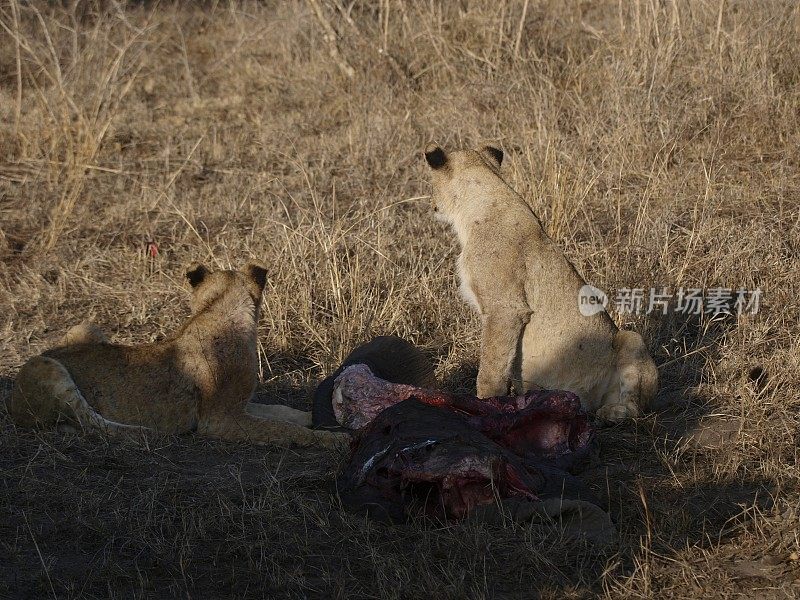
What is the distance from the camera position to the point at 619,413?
5.70 metres

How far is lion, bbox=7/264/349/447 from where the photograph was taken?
5.55 m

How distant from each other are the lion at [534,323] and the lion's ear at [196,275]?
138cm

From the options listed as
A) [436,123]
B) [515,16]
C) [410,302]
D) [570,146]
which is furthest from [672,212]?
[515,16]

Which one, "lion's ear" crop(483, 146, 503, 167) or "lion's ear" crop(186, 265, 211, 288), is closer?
"lion's ear" crop(186, 265, 211, 288)

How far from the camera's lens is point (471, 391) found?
6.41 m

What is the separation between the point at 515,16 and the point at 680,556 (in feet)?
25.2

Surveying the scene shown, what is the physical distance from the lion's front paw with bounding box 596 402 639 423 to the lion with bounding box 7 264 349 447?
1378 mm

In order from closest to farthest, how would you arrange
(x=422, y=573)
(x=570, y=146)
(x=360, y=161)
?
(x=422, y=573) < (x=570, y=146) < (x=360, y=161)

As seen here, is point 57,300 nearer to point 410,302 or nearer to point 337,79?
point 410,302

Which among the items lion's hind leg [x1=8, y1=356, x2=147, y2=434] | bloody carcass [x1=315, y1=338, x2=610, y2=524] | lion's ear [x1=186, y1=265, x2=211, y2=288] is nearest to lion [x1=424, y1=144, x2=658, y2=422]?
bloody carcass [x1=315, y1=338, x2=610, y2=524]

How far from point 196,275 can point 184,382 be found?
1.89ft

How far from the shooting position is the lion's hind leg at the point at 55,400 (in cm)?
552
